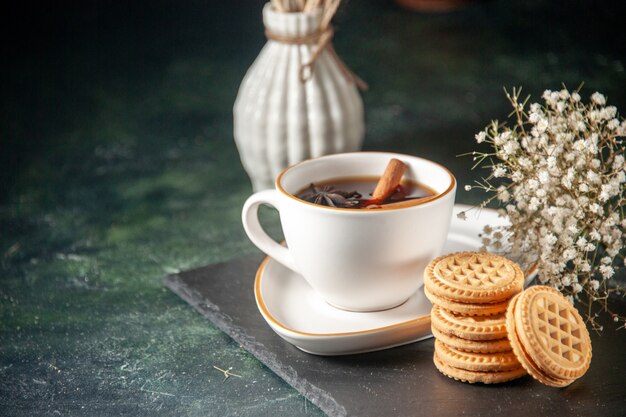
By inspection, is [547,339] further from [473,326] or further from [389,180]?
[389,180]

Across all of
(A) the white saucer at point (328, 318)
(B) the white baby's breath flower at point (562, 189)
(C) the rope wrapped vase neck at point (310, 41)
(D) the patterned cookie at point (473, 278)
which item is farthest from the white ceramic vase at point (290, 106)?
(D) the patterned cookie at point (473, 278)

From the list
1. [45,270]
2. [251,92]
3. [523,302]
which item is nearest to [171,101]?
[251,92]

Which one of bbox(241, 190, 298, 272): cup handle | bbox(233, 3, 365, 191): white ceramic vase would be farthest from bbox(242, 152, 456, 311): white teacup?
bbox(233, 3, 365, 191): white ceramic vase

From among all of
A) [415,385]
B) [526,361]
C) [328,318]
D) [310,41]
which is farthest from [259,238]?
[310,41]

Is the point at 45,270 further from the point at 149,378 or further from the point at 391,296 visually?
the point at 391,296

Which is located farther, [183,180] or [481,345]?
[183,180]

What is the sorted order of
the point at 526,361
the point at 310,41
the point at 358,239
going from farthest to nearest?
1. the point at 310,41
2. the point at 358,239
3. the point at 526,361

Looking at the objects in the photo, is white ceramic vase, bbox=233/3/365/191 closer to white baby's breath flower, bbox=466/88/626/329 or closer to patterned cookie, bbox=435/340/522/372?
white baby's breath flower, bbox=466/88/626/329
